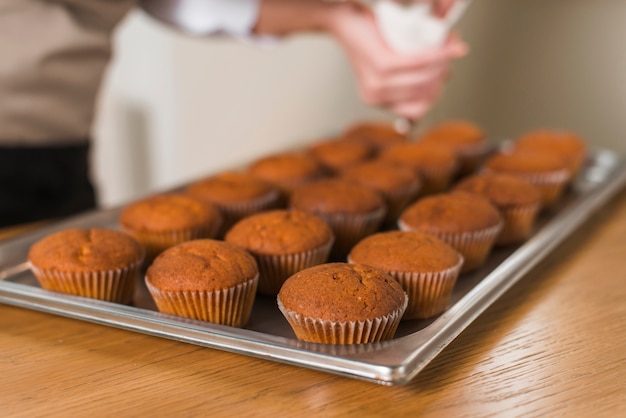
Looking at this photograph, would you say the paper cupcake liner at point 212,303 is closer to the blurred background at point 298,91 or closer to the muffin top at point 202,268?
the muffin top at point 202,268

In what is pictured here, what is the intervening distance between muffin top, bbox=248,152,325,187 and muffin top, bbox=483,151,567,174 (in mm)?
422

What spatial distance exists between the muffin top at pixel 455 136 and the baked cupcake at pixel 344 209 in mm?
589

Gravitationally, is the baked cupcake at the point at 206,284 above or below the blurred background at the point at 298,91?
above

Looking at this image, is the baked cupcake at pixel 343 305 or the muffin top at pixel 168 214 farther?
the muffin top at pixel 168 214

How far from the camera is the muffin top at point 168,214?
4.57 feet

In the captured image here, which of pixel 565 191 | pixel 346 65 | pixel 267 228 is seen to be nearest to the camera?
pixel 267 228

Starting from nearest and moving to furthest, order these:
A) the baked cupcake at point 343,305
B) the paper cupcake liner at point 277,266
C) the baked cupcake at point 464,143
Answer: the baked cupcake at point 343,305 → the paper cupcake liner at point 277,266 → the baked cupcake at point 464,143

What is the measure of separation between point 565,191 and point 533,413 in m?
1.16

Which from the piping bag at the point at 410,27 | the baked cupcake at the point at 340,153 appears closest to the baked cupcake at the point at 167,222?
the baked cupcake at the point at 340,153

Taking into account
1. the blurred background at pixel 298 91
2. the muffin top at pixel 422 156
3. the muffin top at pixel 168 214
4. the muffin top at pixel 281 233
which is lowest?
the blurred background at pixel 298 91

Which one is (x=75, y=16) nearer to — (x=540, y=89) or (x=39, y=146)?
(x=39, y=146)

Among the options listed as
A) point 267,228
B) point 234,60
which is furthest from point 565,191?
point 234,60

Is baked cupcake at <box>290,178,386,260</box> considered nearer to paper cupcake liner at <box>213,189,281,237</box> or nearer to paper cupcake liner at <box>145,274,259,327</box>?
paper cupcake liner at <box>213,189,281,237</box>

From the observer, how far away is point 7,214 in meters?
1.65
